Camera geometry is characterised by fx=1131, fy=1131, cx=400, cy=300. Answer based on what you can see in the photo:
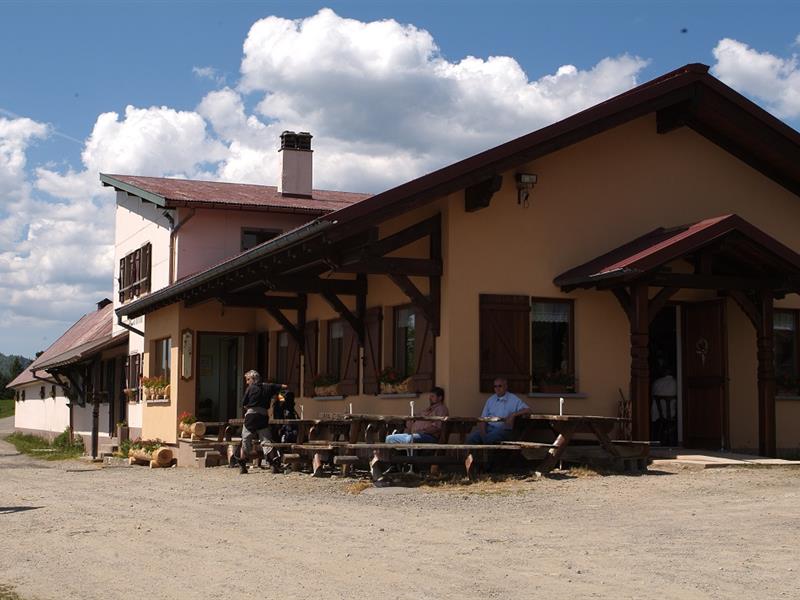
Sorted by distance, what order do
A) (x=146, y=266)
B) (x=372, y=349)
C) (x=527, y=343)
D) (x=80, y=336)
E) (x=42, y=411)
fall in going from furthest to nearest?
(x=42, y=411)
(x=80, y=336)
(x=146, y=266)
(x=372, y=349)
(x=527, y=343)

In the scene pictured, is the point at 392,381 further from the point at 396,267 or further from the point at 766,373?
the point at 766,373

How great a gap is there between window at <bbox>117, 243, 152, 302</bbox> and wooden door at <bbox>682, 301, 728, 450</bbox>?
13878 mm

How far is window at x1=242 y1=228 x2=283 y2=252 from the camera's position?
25.2m

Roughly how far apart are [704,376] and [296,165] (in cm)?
1318

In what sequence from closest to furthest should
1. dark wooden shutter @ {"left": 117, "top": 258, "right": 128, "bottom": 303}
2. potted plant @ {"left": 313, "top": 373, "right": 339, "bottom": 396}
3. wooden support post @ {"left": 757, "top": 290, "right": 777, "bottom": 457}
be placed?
1. wooden support post @ {"left": 757, "top": 290, "right": 777, "bottom": 457}
2. potted plant @ {"left": 313, "top": 373, "right": 339, "bottom": 396}
3. dark wooden shutter @ {"left": 117, "top": 258, "right": 128, "bottom": 303}

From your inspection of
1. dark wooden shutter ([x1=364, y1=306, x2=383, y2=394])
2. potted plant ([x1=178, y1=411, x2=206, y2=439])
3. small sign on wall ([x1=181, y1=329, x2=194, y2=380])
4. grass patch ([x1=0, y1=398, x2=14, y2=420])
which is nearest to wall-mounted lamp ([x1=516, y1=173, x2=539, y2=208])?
dark wooden shutter ([x1=364, y1=306, x2=383, y2=394])

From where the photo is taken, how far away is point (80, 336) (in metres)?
40.5

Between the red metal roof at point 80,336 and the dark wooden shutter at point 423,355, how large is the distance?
16.9 m

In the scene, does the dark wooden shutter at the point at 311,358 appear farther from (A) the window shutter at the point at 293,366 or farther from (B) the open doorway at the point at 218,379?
(B) the open doorway at the point at 218,379

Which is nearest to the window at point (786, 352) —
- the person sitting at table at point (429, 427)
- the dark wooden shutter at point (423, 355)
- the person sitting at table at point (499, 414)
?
the person sitting at table at point (499, 414)

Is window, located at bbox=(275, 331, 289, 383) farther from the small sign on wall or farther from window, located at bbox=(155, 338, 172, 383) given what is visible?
window, located at bbox=(155, 338, 172, 383)

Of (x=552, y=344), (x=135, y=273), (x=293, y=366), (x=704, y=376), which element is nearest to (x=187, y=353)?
(x=293, y=366)

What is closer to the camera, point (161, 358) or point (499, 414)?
point (499, 414)

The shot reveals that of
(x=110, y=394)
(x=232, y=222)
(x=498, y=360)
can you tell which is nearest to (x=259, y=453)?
(x=498, y=360)
